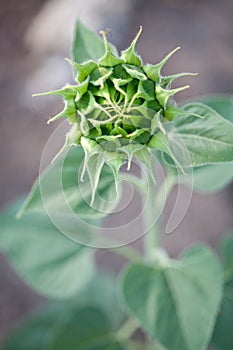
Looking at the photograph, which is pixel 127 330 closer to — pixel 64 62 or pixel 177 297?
pixel 177 297

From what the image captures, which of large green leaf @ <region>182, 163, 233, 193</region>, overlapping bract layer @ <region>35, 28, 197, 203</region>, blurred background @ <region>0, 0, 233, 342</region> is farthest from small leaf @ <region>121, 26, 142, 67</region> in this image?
blurred background @ <region>0, 0, 233, 342</region>

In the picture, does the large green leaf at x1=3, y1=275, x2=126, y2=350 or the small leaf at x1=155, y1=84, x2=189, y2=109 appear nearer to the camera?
the small leaf at x1=155, y1=84, x2=189, y2=109

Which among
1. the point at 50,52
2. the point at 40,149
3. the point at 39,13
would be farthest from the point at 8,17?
the point at 40,149

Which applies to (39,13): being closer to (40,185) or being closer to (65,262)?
(65,262)

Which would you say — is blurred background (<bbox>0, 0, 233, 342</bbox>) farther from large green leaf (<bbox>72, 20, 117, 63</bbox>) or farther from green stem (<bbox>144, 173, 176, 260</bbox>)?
large green leaf (<bbox>72, 20, 117, 63</bbox>)

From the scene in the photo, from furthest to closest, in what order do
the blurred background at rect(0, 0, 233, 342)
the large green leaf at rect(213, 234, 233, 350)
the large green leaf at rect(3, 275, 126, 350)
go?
1. the blurred background at rect(0, 0, 233, 342)
2. the large green leaf at rect(3, 275, 126, 350)
3. the large green leaf at rect(213, 234, 233, 350)

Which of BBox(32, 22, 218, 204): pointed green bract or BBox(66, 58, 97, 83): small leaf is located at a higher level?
BBox(66, 58, 97, 83): small leaf

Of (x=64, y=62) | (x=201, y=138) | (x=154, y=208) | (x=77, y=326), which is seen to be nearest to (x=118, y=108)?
(x=201, y=138)
